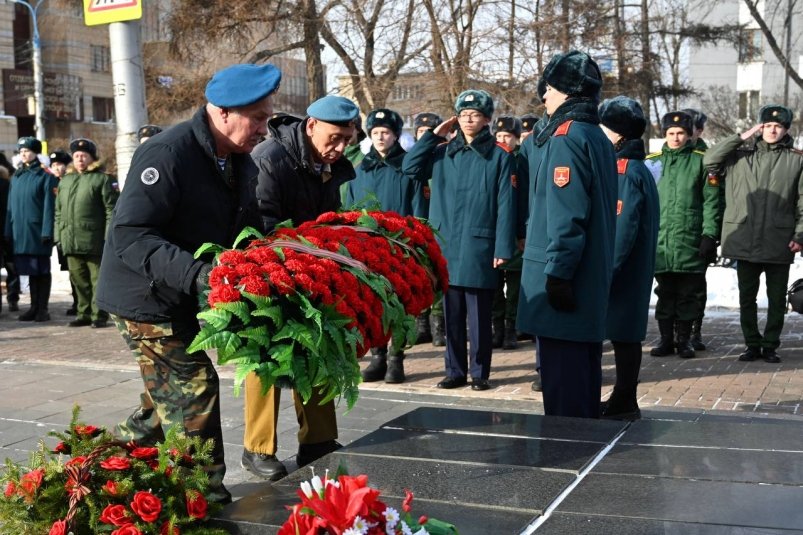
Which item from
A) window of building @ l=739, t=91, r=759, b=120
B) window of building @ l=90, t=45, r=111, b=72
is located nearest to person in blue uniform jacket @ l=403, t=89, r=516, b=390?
window of building @ l=739, t=91, r=759, b=120

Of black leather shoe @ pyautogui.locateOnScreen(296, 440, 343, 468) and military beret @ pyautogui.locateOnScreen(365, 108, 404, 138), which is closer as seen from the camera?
black leather shoe @ pyautogui.locateOnScreen(296, 440, 343, 468)

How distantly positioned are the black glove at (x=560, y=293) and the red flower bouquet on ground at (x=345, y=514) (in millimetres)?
2837

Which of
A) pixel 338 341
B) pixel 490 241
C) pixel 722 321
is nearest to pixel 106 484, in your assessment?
pixel 338 341

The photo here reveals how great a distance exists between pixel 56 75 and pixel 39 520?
2082 inches

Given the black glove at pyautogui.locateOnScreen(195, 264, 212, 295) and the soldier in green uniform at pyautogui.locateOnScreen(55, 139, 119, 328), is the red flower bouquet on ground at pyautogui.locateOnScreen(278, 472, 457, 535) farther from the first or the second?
the soldier in green uniform at pyautogui.locateOnScreen(55, 139, 119, 328)

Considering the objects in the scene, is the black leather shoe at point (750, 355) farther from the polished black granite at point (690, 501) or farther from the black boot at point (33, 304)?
the black boot at point (33, 304)

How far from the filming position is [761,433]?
3908 millimetres

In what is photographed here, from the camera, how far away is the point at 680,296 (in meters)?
9.47

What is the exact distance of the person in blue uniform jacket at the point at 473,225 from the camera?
8.01m

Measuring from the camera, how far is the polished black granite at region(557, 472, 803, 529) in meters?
2.90

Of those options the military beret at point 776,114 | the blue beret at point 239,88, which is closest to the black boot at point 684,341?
the military beret at point 776,114

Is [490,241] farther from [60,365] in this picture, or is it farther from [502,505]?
[502,505]

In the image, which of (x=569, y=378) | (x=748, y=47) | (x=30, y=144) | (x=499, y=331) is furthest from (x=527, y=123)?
(x=748, y=47)

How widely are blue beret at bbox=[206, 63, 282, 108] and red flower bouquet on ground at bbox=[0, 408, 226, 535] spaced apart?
59.6 inches
